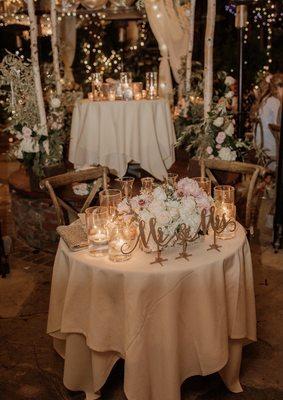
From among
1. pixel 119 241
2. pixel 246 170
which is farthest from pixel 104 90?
pixel 119 241

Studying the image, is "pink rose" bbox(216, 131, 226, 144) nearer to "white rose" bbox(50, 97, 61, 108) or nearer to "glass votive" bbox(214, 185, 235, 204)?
"white rose" bbox(50, 97, 61, 108)

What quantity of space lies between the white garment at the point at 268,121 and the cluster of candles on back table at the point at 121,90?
150 cm

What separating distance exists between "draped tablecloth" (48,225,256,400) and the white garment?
390 cm

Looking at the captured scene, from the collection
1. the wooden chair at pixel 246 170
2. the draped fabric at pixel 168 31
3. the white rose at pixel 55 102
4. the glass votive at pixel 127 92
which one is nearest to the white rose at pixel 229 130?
the wooden chair at pixel 246 170

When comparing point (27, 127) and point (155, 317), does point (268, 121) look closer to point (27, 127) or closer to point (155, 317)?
point (27, 127)

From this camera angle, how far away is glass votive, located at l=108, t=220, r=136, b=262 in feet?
8.11

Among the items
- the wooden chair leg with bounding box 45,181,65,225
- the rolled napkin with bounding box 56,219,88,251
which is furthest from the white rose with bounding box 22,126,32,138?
the rolled napkin with bounding box 56,219,88,251

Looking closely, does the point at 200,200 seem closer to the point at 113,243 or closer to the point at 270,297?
the point at 113,243

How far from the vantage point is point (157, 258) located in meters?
2.45

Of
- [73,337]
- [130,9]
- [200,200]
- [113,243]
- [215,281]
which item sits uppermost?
[130,9]

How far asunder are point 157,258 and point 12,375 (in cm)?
130

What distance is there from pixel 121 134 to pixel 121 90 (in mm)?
687


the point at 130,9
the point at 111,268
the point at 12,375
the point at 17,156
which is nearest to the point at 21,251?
the point at 17,156

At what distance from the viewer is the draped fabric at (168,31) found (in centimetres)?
720
